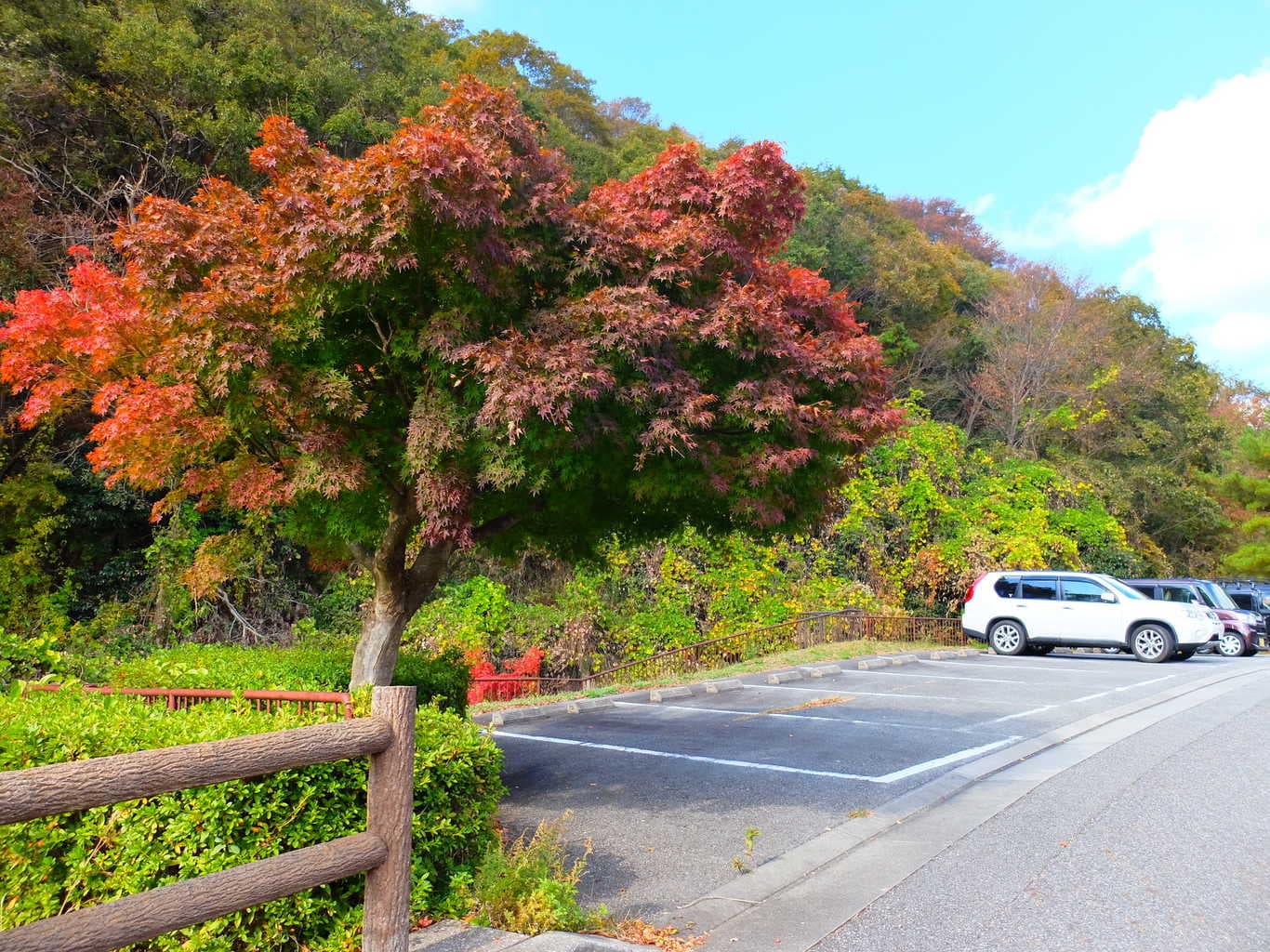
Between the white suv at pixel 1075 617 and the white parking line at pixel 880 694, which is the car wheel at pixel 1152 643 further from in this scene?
the white parking line at pixel 880 694

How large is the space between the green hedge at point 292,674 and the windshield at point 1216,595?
20.5 meters

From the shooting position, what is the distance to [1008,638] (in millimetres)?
19688

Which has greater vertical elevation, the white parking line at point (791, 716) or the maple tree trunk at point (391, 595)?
the maple tree trunk at point (391, 595)

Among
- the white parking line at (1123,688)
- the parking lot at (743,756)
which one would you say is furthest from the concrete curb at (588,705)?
the white parking line at (1123,688)

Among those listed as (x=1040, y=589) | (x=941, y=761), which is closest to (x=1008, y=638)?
(x=1040, y=589)

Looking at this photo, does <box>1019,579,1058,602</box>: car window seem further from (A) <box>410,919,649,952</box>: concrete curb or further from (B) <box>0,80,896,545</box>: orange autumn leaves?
(A) <box>410,919,649,952</box>: concrete curb

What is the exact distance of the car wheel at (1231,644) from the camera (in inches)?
861

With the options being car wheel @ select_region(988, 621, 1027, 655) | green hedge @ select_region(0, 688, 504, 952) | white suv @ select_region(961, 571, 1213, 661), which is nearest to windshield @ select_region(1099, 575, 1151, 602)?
white suv @ select_region(961, 571, 1213, 661)

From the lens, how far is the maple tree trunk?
7117 millimetres

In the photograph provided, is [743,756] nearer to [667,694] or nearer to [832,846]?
[832,846]

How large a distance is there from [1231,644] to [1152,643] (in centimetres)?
576

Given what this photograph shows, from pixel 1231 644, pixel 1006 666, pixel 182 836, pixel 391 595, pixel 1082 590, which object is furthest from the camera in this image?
pixel 1231 644

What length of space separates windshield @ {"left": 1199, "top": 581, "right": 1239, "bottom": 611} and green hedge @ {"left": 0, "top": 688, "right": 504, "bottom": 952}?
2332cm

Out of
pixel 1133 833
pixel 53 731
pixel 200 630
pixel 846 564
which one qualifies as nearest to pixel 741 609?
pixel 846 564
